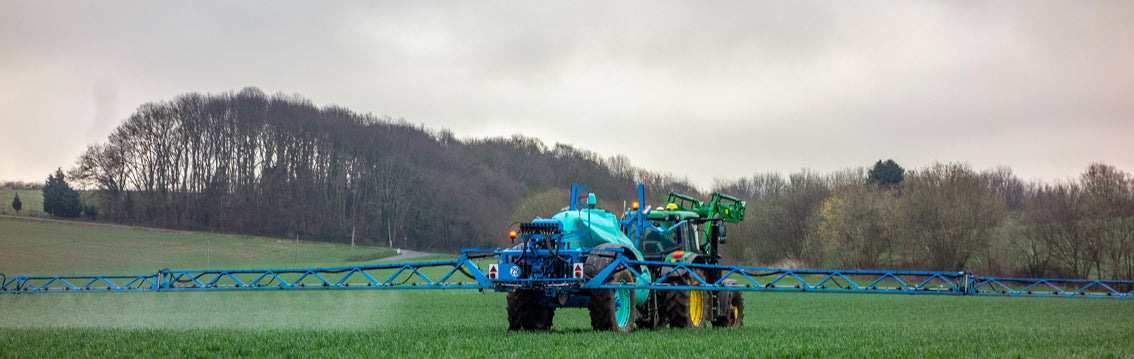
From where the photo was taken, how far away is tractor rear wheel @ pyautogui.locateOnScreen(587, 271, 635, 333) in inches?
681

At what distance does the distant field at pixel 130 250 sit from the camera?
157 ft

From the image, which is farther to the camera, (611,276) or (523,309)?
(523,309)

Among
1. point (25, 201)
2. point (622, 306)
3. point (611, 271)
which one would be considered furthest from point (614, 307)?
point (25, 201)

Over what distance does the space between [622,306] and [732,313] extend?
5.11 meters

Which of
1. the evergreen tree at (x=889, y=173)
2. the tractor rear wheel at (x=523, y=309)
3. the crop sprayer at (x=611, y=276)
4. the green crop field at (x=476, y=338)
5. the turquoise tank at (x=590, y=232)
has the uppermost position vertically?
the evergreen tree at (x=889, y=173)

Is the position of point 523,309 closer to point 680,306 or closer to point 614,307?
point 614,307

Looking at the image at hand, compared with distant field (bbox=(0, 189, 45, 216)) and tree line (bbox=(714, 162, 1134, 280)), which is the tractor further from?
tree line (bbox=(714, 162, 1134, 280))

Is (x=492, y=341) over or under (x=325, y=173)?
under

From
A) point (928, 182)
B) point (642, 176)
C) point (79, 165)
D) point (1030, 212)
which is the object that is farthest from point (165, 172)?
point (1030, 212)

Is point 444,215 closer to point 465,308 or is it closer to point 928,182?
point 928,182

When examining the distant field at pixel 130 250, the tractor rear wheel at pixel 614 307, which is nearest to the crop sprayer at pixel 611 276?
the tractor rear wheel at pixel 614 307

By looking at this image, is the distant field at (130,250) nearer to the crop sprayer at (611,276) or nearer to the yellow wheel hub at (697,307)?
the crop sprayer at (611,276)

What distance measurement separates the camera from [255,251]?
80500 millimetres

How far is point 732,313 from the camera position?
2238 centimetres
